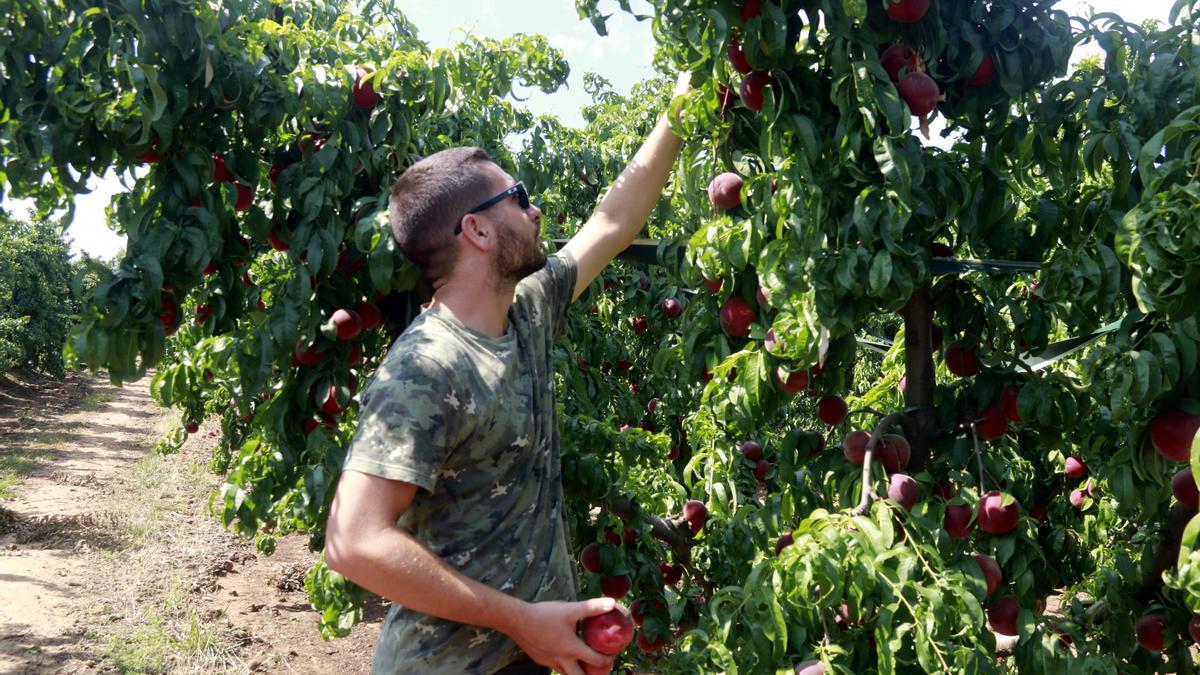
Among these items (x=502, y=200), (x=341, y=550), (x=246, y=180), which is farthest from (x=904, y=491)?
(x=246, y=180)

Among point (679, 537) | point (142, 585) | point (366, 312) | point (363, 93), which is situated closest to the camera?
point (363, 93)

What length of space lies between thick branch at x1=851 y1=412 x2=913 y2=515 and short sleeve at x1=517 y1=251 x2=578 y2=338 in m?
0.72

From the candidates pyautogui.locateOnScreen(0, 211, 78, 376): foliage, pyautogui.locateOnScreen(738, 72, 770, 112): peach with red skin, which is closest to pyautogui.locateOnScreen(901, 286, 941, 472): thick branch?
pyautogui.locateOnScreen(738, 72, 770, 112): peach with red skin

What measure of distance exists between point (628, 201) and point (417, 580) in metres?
1.15

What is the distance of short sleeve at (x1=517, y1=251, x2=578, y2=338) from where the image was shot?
1.93 meters

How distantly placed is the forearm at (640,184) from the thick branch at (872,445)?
0.75 metres

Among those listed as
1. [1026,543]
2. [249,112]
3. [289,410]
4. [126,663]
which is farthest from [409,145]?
[126,663]

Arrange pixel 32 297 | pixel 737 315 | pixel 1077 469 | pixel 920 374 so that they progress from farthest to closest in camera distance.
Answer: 1. pixel 32 297
2. pixel 1077 469
3. pixel 920 374
4. pixel 737 315

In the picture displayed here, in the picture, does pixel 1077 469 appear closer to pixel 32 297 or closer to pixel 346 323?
pixel 346 323

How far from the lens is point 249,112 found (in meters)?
2.33

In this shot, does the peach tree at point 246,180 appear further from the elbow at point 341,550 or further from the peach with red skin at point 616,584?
the elbow at point 341,550

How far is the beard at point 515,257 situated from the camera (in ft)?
5.53

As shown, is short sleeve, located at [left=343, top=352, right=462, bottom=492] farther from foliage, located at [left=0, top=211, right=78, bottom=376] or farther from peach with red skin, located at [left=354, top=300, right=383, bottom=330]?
foliage, located at [left=0, top=211, right=78, bottom=376]

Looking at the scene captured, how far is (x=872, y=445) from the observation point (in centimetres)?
189
